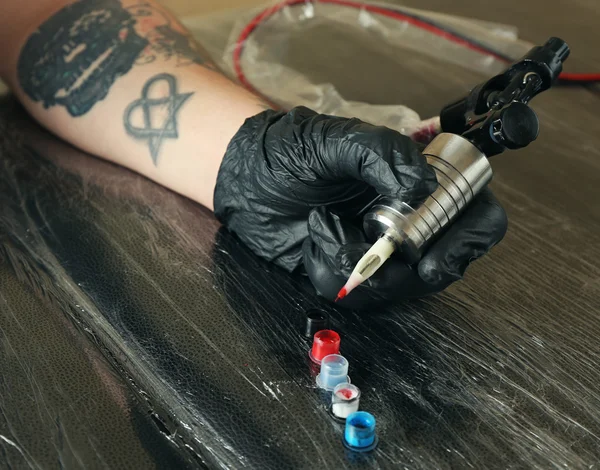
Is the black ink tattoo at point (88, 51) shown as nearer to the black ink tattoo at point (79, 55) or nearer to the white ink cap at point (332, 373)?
the black ink tattoo at point (79, 55)

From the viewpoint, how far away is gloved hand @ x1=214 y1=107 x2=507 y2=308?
2.23 ft

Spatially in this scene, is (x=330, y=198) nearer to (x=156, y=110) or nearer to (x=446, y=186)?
(x=446, y=186)

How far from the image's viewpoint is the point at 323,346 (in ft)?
2.32

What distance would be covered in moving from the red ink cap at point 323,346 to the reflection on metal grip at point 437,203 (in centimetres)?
12

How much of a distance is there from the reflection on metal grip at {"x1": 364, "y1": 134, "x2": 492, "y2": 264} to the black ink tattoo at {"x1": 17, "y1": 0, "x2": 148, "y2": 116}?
1.88ft

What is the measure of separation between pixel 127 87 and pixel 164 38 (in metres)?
0.13

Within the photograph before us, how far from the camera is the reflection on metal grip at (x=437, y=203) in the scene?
0.67m

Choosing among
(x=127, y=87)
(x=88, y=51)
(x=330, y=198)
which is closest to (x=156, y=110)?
(x=127, y=87)

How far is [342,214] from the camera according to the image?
2.66 ft

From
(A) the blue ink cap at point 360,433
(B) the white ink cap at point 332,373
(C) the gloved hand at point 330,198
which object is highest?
(C) the gloved hand at point 330,198

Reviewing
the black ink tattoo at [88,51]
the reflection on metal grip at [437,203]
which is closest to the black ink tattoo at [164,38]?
the black ink tattoo at [88,51]

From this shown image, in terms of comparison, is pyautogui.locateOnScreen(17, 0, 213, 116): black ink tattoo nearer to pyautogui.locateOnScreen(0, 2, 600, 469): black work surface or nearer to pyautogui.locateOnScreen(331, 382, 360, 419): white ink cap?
pyautogui.locateOnScreen(0, 2, 600, 469): black work surface

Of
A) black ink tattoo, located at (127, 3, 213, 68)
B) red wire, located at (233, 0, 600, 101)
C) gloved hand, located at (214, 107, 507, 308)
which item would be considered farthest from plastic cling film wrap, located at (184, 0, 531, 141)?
gloved hand, located at (214, 107, 507, 308)

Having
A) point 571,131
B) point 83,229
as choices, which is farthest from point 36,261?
point 571,131
